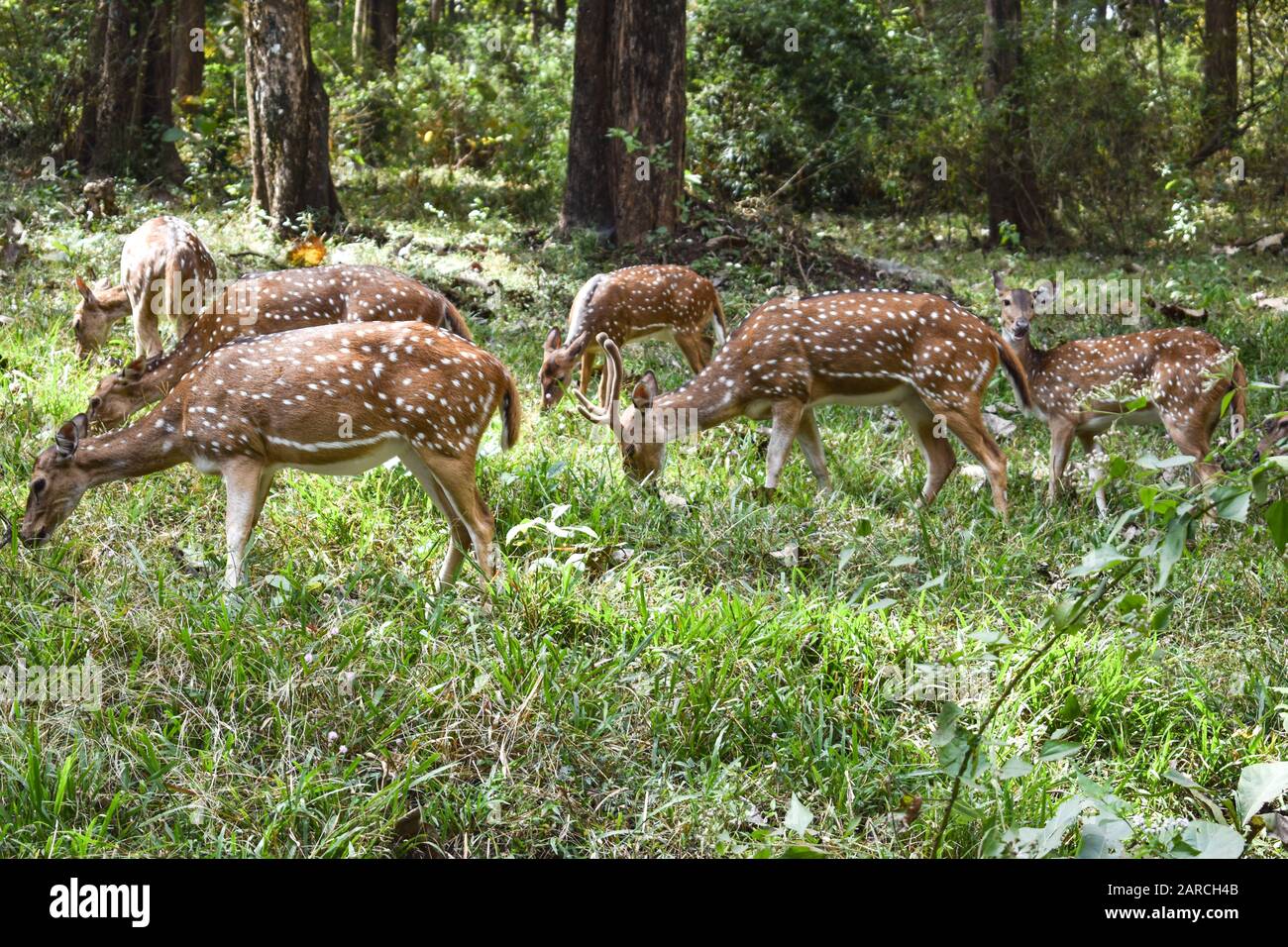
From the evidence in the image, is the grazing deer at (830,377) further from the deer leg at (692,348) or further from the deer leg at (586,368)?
the deer leg at (692,348)

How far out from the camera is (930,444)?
8.52 metres

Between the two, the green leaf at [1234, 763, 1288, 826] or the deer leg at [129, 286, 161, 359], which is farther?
the deer leg at [129, 286, 161, 359]

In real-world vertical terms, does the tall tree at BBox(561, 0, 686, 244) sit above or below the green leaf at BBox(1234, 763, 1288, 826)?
above

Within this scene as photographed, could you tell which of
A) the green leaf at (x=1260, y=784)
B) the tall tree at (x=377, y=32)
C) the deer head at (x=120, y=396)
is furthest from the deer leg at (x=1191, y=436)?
the tall tree at (x=377, y=32)

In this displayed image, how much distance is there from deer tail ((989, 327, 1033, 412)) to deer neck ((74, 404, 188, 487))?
5085 mm

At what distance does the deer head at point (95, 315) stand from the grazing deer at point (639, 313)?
3.24 meters

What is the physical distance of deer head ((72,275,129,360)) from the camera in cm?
944

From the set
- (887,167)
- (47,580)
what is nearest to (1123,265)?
(887,167)

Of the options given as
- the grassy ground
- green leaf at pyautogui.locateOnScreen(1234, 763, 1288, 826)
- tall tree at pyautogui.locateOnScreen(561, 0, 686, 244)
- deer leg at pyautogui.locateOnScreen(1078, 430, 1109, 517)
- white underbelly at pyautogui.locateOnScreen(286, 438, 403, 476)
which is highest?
tall tree at pyautogui.locateOnScreen(561, 0, 686, 244)

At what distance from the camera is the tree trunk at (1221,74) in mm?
17641

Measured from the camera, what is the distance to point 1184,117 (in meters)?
17.0
